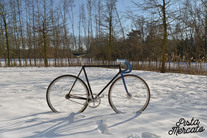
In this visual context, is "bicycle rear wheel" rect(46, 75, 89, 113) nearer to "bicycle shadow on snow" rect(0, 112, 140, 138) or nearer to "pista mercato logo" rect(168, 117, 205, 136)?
"bicycle shadow on snow" rect(0, 112, 140, 138)

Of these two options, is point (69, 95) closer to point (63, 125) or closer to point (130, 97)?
point (63, 125)

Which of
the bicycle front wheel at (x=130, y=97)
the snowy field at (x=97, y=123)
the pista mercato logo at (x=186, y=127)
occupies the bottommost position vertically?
the pista mercato logo at (x=186, y=127)

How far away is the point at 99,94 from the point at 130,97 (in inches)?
→ 20.1

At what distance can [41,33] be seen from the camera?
40.9ft

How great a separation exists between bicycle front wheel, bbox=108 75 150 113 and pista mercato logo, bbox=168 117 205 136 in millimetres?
539

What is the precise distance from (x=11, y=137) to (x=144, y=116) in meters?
1.74

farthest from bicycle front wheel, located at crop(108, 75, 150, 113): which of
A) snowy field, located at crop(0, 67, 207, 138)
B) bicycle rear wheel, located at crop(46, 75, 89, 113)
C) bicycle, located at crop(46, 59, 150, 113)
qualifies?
bicycle rear wheel, located at crop(46, 75, 89, 113)

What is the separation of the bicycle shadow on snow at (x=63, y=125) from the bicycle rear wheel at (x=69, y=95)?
15cm

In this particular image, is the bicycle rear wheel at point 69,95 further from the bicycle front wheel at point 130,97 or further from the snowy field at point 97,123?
the bicycle front wheel at point 130,97

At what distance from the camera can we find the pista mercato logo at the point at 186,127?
169 centimetres

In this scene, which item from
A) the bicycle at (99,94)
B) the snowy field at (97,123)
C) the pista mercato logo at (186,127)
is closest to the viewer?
the snowy field at (97,123)

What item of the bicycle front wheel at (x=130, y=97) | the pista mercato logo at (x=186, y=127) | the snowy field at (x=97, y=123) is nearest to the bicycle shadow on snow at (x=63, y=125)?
the snowy field at (x=97, y=123)

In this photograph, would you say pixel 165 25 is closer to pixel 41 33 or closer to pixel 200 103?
pixel 200 103

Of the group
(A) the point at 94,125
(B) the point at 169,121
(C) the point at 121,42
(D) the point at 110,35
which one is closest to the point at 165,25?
(D) the point at 110,35
